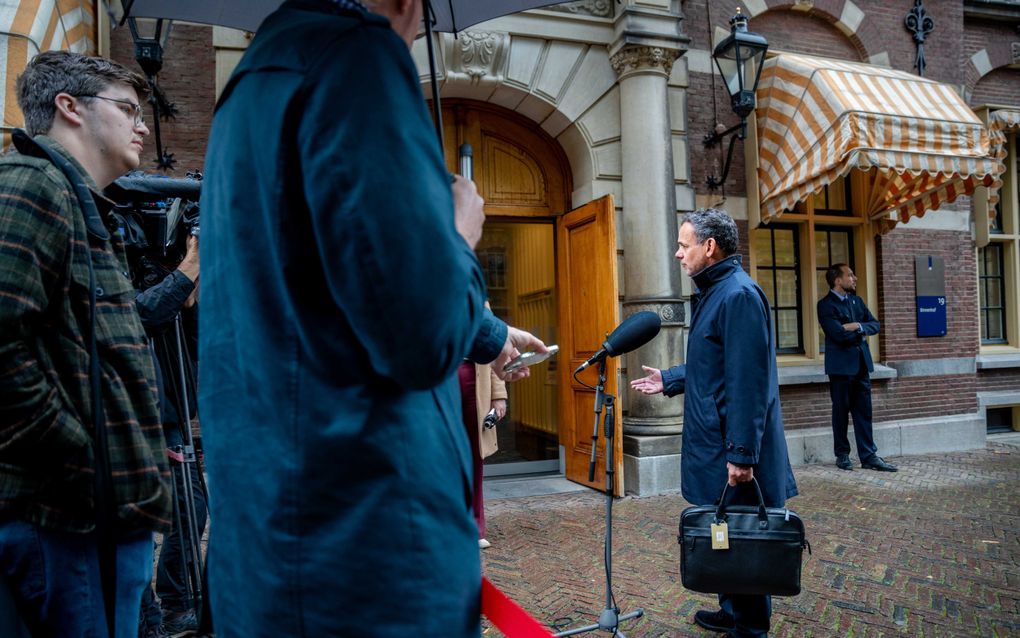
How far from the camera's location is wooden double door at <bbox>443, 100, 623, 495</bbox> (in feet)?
21.2

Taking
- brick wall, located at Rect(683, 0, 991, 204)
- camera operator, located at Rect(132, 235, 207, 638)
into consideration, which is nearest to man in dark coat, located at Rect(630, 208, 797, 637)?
camera operator, located at Rect(132, 235, 207, 638)

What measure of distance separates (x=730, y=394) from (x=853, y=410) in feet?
18.1

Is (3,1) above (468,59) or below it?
below

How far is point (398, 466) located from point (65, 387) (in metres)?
1.03

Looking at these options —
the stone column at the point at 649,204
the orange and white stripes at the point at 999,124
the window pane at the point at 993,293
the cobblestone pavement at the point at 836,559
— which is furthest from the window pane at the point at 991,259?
the stone column at the point at 649,204

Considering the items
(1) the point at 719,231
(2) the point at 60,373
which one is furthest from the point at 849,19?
(2) the point at 60,373

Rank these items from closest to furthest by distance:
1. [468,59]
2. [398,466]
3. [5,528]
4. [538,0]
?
[398,466], [5,528], [538,0], [468,59]

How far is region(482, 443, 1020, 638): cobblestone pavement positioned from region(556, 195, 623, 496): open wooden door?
0.53 metres

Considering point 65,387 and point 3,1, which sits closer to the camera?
point 65,387

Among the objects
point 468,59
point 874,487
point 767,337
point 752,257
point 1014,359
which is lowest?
point 874,487

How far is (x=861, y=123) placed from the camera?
647 centimetres

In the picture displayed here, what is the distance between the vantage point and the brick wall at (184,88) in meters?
5.86

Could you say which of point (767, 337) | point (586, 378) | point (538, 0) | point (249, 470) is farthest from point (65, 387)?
point (586, 378)

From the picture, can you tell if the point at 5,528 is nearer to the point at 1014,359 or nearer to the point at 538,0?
the point at 538,0
